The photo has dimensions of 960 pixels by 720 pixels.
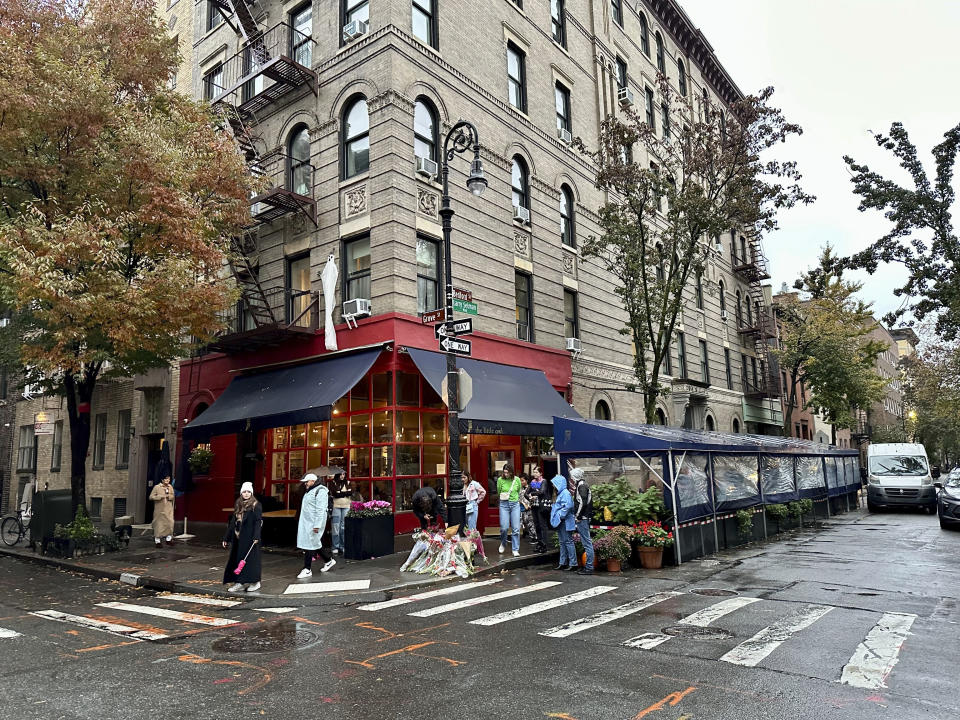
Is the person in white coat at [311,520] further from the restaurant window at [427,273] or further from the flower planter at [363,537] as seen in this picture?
the restaurant window at [427,273]

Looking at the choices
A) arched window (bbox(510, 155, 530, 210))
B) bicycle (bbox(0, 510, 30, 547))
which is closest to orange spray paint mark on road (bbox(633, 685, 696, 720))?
bicycle (bbox(0, 510, 30, 547))

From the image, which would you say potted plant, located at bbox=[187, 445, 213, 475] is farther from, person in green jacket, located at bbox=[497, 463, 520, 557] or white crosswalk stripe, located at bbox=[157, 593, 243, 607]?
person in green jacket, located at bbox=[497, 463, 520, 557]

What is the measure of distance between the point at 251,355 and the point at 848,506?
932 inches

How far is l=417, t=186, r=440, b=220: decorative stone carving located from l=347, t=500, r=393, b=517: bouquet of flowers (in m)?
7.71

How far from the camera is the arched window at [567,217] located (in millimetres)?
22984

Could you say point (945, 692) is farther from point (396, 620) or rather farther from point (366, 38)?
point (366, 38)

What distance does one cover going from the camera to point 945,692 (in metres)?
5.08

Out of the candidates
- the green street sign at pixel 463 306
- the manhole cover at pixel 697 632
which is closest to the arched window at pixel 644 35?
the green street sign at pixel 463 306

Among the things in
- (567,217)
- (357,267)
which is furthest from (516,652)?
(567,217)

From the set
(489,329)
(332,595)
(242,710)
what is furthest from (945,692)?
(489,329)

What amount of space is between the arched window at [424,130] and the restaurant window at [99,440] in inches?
642

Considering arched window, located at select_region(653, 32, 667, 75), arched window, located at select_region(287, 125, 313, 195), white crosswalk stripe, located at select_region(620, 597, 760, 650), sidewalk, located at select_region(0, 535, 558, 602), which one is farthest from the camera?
arched window, located at select_region(653, 32, 667, 75)

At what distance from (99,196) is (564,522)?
12058mm

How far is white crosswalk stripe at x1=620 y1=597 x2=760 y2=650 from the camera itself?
6598 millimetres
